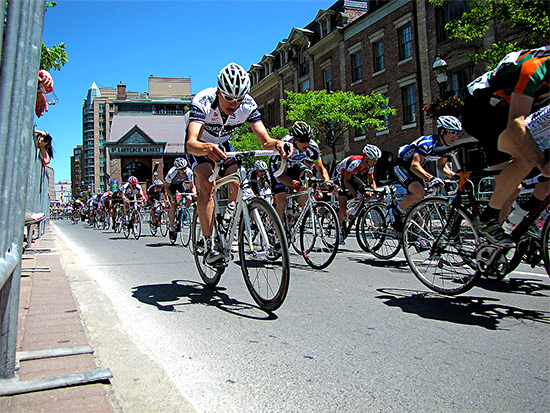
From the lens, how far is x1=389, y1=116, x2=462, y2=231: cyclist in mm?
5758

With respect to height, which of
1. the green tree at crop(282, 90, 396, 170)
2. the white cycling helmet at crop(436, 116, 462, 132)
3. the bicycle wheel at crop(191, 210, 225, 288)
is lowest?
the bicycle wheel at crop(191, 210, 225, 288)

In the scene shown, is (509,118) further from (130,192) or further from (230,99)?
(130,192)

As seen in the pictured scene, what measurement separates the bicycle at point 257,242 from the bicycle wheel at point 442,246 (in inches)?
60.3

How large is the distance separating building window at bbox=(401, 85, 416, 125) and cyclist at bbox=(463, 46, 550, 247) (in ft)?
70.3

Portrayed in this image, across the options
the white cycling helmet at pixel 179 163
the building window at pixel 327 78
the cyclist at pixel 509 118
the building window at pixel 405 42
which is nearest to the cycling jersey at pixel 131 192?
the white cycling helmet at pixel 179 163

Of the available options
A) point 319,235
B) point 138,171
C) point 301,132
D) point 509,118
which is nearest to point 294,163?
point 301,132

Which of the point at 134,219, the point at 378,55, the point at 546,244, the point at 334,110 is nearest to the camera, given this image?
the point at 546,244

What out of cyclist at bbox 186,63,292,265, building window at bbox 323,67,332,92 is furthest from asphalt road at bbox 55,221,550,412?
building window at bbox 323,67,332,92

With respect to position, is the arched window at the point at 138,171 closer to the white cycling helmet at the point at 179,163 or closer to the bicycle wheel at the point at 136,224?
the bicycle wheel at the point at 136,224

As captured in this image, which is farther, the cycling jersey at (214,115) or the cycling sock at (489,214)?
the cycling jersey at (214,115)

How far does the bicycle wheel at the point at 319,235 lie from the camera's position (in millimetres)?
5973

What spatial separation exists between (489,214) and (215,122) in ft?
8.35

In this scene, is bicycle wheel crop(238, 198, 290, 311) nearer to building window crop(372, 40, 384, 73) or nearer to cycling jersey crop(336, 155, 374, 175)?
cycling jersey crop(336, 155, 374, 175)

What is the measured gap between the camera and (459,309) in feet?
12.6
